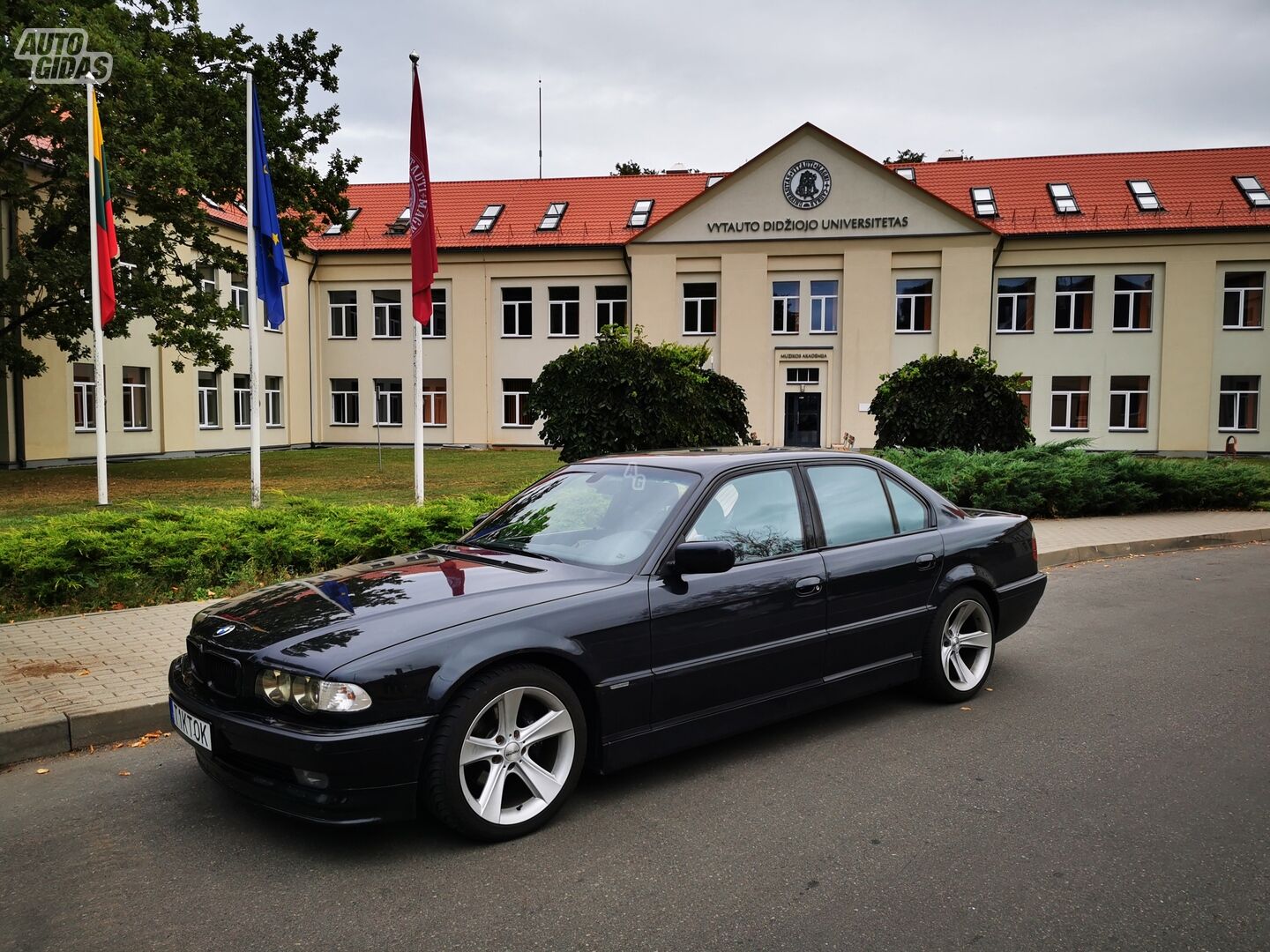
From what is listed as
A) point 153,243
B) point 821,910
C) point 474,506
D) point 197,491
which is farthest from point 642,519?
point 153,243

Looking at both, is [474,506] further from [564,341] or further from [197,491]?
[564,341]

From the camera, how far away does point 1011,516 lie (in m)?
6.37

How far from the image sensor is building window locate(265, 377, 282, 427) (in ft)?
119

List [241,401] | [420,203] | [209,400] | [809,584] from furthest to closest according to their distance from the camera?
[241,401]
[209,400]
[420,203]
[809,584]

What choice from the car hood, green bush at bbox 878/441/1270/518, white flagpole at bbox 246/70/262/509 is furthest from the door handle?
white flagpole at bbox 246/70/262/509

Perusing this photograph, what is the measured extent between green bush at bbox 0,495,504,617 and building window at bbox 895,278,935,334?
28.6m

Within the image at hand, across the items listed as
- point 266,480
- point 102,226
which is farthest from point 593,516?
point 266,480

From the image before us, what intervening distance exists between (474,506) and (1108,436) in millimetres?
31519

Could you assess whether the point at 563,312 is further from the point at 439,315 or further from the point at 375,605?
the point at 375,605

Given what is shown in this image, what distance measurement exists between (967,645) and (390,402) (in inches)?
1397

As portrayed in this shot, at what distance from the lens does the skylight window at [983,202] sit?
36.4m

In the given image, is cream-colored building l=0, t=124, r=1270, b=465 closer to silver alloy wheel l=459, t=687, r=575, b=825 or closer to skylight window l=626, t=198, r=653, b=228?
skylight window l=626, t=198, r=653, b=228

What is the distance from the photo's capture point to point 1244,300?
34094mm

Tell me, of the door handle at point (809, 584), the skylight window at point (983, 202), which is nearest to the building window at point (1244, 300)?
the skylight window at point (983, 202)
